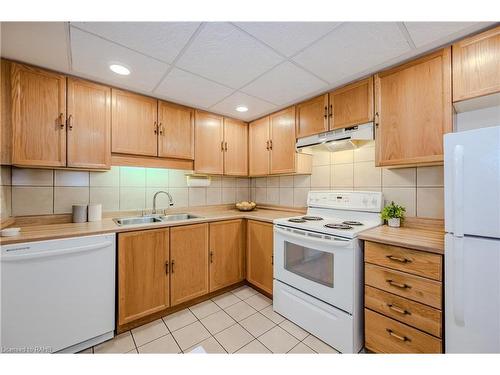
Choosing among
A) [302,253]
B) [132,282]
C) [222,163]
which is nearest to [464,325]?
[302,253]

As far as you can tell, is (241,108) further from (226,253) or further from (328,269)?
(328,269)

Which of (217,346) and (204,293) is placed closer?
(217,346)

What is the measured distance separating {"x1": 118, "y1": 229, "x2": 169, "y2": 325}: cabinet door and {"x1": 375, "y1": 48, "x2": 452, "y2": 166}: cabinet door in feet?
6.53

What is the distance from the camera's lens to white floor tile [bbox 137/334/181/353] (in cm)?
150

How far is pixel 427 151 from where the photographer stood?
1.44 metres

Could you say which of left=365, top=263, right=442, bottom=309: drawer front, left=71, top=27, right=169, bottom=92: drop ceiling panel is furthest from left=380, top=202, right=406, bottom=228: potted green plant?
left=71, top=27, right=169, bottom=92: drop ceiling panel

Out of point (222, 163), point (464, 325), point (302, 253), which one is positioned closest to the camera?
point (464, 325)

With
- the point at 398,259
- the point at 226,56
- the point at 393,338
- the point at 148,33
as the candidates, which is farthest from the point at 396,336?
the point at 148,33

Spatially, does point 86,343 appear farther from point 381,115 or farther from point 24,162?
point 381,115

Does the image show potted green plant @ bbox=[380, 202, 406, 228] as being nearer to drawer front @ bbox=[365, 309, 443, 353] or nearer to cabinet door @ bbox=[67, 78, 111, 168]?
drawer front @ bbox=[365, 309, 443, 353]

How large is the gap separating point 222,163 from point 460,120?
86.4 inches

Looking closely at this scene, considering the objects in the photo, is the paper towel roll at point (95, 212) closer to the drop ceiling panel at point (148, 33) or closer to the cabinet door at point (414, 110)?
the drop ceiling panel at point (148, 33)

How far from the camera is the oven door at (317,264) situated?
4.82 ft

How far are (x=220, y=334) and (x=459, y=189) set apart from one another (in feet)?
6.08
